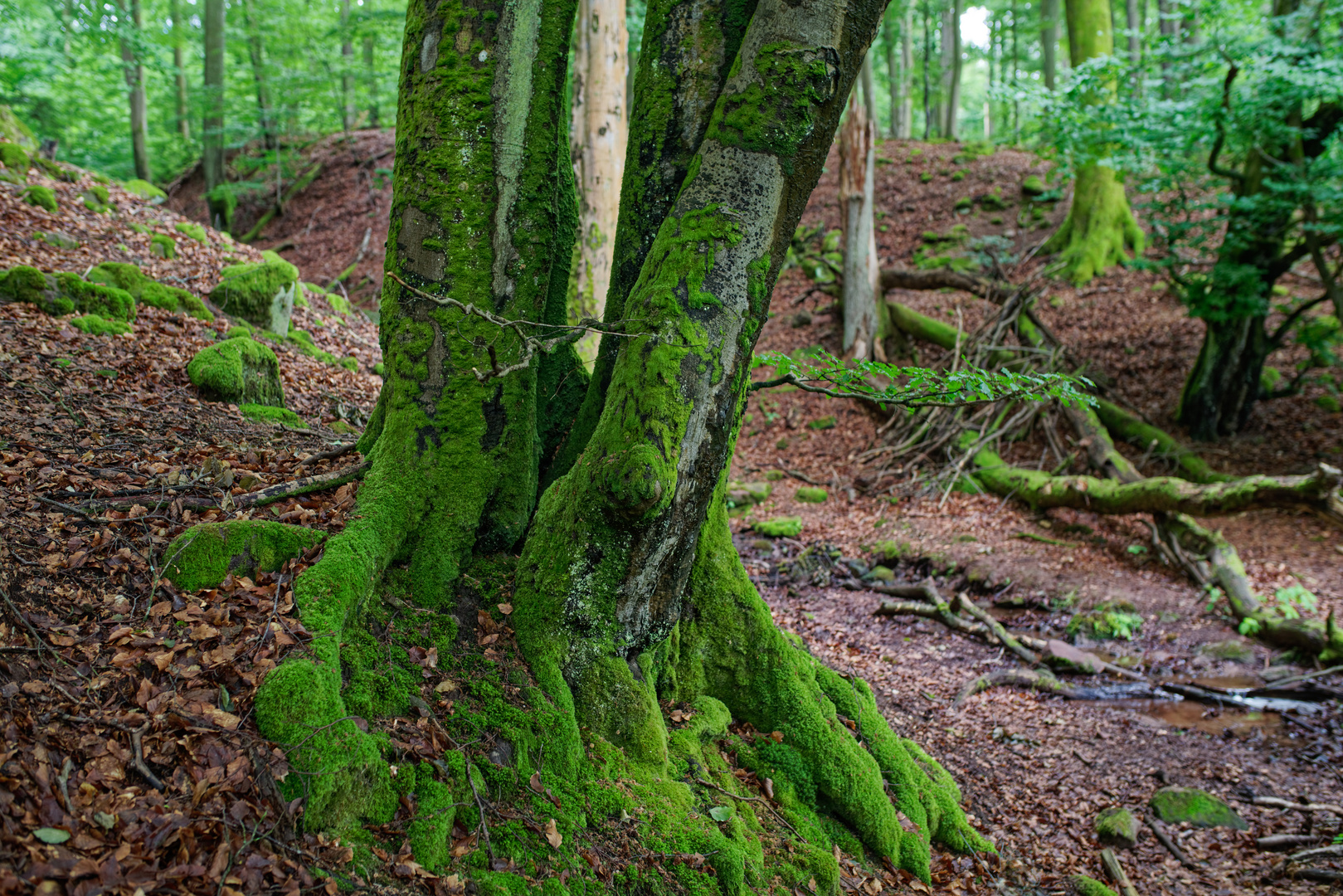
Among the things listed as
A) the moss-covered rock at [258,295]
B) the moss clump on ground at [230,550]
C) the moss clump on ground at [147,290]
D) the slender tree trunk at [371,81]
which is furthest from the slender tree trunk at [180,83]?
the moss clump on ground at [230,550]

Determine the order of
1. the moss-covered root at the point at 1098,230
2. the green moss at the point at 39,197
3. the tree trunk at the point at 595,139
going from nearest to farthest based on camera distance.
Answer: the green moss at the point at 39,197, the tree trunk at the point at 595,139, the moss-covered root at the point at 1098,230

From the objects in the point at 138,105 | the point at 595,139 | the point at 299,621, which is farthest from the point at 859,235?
the point at 138,105

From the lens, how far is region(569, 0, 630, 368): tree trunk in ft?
28.1

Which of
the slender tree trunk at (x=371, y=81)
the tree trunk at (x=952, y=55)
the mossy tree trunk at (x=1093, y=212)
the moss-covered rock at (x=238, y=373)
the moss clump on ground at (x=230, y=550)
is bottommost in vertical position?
the moss clump on ground at (x=230, y=550)

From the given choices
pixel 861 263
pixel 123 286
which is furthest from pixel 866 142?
pixel 123 286

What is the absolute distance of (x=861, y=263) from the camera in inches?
544

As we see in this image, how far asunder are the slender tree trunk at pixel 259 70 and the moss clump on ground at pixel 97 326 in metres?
13.2

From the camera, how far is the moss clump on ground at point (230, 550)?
301cm

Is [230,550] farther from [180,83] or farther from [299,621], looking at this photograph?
[180,83]

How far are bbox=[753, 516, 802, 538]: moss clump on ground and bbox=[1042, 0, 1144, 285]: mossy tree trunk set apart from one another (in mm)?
8594

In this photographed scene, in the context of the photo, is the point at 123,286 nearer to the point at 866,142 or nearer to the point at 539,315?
the point at 539,315

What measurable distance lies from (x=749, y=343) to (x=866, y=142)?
11804mm

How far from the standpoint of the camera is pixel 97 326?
5.92 m

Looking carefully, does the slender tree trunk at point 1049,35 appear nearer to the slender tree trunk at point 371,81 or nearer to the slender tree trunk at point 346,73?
the slender tree trunk at point 371,81
